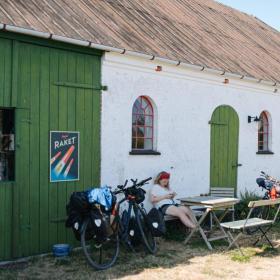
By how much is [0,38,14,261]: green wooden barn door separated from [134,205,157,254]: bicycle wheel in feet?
6.48

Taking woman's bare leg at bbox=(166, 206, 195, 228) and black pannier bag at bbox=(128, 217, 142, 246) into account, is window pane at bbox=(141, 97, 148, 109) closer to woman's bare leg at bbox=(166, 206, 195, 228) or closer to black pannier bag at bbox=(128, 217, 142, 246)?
woman's bare leg at bbox=(166, 206, 195, 228)

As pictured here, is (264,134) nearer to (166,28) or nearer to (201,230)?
(166,28)

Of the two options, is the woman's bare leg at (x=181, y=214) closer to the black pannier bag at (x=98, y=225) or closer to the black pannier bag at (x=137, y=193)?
the black pannier bag at (x=137, y=193)

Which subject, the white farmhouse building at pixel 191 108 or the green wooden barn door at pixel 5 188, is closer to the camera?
the green wooden barn door at pixel 5 188

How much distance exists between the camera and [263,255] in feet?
27.9

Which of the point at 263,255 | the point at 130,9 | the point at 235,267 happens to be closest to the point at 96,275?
the point at 235,267

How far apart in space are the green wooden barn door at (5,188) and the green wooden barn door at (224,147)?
5.25 metres

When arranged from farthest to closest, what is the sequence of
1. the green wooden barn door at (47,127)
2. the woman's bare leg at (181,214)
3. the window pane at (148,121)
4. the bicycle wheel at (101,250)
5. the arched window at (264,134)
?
the arched window at (264,134) → the window pane at (148,121) → the woman's bare leg at (181,214) → the green wooden barn door at (47,127) → the bicycle wheel at (101,250)

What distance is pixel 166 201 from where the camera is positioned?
382 inches

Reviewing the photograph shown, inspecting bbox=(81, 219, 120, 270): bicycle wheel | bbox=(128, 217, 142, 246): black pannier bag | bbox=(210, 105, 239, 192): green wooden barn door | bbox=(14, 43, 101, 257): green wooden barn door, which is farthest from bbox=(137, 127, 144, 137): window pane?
bbox=(81, 219, 120, 270): bicycle wheel

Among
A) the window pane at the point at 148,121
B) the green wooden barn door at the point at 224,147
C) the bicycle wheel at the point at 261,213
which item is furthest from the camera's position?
the green wooden barn door at the point at 224,147

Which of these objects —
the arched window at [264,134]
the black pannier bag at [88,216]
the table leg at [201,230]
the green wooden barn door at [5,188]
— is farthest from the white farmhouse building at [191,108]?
the green wooden barn door at [5,188]

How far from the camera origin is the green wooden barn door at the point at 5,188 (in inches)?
295

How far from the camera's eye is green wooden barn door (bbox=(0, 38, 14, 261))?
7.50 m
